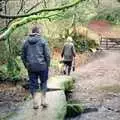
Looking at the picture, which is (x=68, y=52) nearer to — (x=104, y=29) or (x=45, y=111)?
(x=45, y=111)

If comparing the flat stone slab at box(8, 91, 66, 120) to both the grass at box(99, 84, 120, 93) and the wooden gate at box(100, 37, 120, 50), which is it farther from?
the wooden gate at box(100, 37, 120, 50)

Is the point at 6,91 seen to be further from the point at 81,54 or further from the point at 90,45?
the point at 90,45

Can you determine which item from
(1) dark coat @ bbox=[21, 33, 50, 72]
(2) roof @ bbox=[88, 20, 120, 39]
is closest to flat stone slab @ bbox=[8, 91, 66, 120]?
(1) dark coat @ bbox=[21, 33, 50, 72]

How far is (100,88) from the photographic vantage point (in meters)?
18.6

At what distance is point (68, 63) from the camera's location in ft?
63.2

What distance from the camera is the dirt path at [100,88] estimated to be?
13828 millimetres

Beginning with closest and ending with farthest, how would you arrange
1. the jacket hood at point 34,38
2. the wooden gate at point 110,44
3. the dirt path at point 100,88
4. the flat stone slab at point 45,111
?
the flat stone slab at point 45,111 → the jacket hood at point 34,38 → the dirt path at point 100,88 → the wooden gate at point 110,44

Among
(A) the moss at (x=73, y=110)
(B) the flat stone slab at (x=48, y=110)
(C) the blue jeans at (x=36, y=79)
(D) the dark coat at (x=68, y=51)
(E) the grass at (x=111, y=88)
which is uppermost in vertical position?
(C) the blue jeans at (x=36, y=79)

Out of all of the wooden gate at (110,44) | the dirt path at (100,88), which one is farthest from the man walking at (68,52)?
the wooden gate at (110,44)

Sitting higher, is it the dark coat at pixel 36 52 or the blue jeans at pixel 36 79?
the dark coat at pixel 36 52

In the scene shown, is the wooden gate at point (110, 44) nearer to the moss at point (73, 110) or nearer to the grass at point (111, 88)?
the grass at point (111, 88)

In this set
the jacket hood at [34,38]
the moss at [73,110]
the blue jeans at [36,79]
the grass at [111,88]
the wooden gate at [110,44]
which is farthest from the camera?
the wooden gate at [110,44]

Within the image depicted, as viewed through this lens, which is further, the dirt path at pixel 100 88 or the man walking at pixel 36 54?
the dirt path at pixel 100 88

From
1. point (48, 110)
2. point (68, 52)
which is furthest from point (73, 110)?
point (68, 52)
